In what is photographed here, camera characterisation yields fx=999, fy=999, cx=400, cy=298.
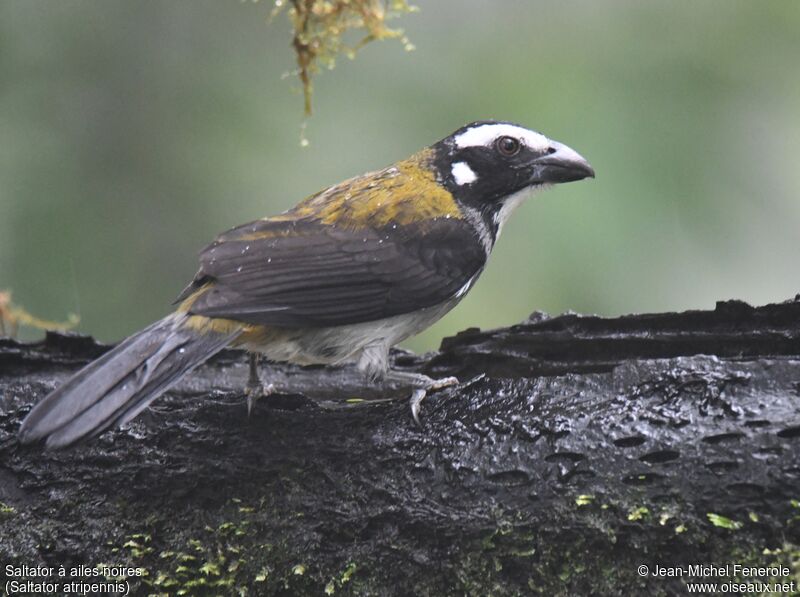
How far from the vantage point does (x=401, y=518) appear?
296cm

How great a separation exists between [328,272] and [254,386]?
549 mm

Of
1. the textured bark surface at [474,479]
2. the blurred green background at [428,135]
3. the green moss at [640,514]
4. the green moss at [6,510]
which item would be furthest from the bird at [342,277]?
the blurred green background at [428,135]

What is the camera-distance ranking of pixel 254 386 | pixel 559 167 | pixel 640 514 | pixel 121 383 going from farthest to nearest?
pixel 559 167 → pixel 254 386 → pixel 121 383 → pixel 640 514

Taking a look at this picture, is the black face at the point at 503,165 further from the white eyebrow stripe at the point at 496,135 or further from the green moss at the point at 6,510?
the green moss at the point at 6,510

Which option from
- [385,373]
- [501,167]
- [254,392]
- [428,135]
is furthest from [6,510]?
[428,135]

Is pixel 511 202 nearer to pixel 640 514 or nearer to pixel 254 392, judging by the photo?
pixel 254 392

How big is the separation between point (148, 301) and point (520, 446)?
13.0 feet

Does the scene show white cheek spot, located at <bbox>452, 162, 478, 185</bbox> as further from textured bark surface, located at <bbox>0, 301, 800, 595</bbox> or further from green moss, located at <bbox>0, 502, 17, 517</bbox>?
green moss, located at <bbox>0, 502, 17, 517</bbox>

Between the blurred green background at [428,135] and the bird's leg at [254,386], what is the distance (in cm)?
217

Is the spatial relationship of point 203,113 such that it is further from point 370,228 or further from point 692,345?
point 692,345

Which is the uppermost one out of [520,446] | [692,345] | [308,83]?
[308,83]

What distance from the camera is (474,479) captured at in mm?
2971

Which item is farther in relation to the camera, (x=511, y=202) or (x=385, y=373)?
(x=511, y=202)

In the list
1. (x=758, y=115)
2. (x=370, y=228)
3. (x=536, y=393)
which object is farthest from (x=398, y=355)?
(x=758, y=115)
